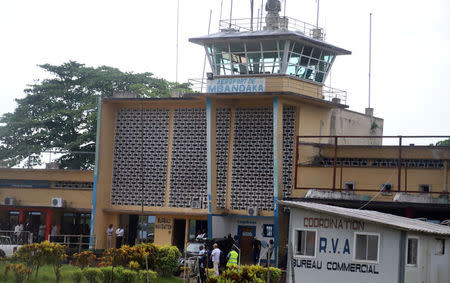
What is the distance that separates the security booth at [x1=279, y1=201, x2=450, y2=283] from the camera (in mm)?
23797

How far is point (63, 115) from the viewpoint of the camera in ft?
209

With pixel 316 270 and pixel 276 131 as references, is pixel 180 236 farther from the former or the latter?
pixel 316 270

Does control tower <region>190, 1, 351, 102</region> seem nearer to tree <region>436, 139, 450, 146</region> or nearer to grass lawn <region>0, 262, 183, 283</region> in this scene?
grass lawn <region>0, 262, 183, 283</region>

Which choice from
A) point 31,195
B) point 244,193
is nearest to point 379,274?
point 244,193

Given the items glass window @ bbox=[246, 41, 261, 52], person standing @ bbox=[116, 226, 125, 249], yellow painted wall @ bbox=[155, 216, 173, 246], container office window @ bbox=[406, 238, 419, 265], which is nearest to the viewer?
container office window @ bbox=[406, 238, 419, 265]

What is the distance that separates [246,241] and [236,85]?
26.0 ft

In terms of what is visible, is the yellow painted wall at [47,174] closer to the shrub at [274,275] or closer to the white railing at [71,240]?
the white railing at [71,240]

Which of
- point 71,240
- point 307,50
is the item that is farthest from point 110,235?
point 307,50

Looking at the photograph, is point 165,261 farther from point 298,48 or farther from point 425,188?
point 298,48

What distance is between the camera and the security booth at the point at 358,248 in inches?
937

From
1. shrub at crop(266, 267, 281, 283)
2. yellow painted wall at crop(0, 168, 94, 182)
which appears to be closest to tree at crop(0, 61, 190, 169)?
yellow painted wall at crop(0, 168, 94, 182)

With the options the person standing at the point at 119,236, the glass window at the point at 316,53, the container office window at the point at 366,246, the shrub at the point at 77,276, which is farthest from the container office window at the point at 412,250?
the person standing at the point at 119,236

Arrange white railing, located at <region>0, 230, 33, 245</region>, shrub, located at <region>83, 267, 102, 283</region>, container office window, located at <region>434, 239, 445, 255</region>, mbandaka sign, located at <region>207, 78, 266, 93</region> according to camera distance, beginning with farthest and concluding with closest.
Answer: white railing, located at <region>0, 230, 33, 245</region> → mbandaka sign, located at <region>207, 78, 266, 93</region> → shrub, located at <region>83, 267, 102, 283</region> → container office window, located at <region>434, 239, 445, 255</region>

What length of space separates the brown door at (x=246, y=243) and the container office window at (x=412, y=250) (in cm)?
1838
